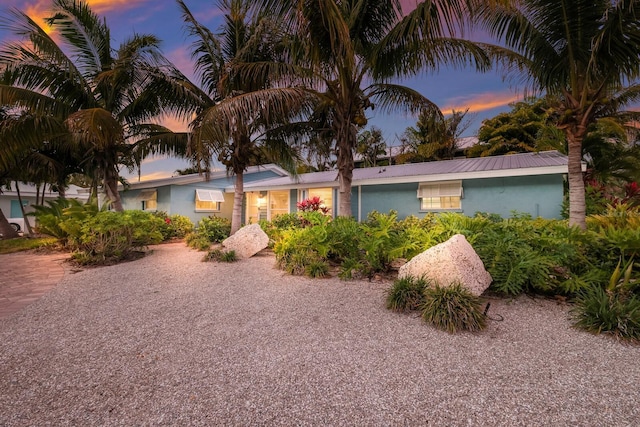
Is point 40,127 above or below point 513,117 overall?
below

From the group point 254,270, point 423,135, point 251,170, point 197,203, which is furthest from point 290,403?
point 423,135

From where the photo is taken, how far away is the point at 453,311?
3.54 metres

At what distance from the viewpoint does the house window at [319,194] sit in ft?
46.7

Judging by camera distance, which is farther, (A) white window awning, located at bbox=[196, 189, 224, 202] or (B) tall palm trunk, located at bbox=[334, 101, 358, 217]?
(A) white window awning, located at bbox=[196, 189, 224, 202]

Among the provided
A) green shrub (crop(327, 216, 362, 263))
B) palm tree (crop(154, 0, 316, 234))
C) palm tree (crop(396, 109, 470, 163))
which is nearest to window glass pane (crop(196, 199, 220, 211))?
palm tree (crop(154, 0, 316, 234))

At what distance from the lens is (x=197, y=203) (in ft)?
52.4

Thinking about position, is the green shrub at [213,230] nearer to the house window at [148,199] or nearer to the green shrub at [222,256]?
the green shrub at [222,256]

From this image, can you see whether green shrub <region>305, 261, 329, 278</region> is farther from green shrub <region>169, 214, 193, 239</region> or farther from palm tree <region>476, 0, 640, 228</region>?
green shrub <region>169, 214, 193, 239</region>

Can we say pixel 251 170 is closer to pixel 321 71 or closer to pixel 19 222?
pixel 321 71

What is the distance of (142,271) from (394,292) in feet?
18.8

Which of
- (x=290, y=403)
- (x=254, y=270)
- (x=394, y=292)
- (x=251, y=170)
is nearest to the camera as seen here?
(x=290, y=403)

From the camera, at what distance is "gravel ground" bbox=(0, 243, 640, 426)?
207 centimetres

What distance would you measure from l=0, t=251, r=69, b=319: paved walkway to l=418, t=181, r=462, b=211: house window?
427 inches

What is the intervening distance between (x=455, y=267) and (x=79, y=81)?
11891 millimetres
